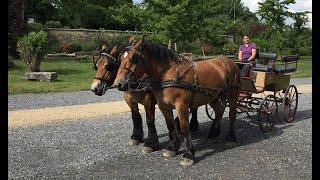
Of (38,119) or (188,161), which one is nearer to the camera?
(188,161)

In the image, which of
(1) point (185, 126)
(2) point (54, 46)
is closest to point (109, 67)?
(1) point (185, 126)

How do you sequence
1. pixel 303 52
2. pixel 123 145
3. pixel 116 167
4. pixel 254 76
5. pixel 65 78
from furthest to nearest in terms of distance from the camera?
pixel 303 52, pixel 65 78, pixel 254 76, pixel 123 145, pixel 116 167

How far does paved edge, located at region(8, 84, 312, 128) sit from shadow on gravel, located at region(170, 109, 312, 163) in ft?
8.60

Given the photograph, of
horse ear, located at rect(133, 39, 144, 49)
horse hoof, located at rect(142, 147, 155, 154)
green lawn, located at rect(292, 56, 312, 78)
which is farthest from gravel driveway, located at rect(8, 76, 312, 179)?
green lawn, located at rect(292, 56, 312, 78)

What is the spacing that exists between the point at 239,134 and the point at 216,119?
983mm

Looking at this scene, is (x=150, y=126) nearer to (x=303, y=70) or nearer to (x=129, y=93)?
(x=129, y=93)

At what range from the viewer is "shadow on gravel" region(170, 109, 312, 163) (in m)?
7.24

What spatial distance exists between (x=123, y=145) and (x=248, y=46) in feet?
12.9

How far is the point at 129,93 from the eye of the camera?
687 centimetres

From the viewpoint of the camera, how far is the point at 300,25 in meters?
40.4

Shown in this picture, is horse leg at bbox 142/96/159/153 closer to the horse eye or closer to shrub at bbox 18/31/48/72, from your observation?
the horse eye

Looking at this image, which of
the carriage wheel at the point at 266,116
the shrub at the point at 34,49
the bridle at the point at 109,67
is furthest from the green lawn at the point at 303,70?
the bridle at the point at 109,67

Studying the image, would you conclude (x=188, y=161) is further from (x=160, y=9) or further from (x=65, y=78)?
(x=160, y=9)

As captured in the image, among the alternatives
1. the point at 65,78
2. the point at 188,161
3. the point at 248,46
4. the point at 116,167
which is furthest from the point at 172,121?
the point at 65,78
